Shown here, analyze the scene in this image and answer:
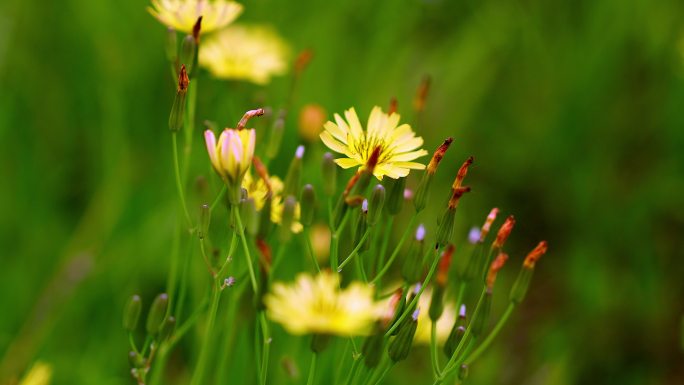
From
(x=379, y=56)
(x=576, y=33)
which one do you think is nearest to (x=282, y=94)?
(x=379, y=56)

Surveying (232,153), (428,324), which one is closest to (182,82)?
(232,153)

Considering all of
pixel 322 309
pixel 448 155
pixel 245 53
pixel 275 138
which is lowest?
pixel 322 309

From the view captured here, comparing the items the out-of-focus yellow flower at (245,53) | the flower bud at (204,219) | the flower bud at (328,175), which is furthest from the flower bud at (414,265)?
the out-of-focus yellow flower at (245,53)

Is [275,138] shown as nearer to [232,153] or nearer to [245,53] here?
[232,153]

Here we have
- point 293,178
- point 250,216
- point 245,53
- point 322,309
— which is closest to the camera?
point 322,309

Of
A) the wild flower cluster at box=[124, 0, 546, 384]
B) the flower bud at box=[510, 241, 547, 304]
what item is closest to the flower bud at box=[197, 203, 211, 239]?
the wild flower cluster at box=[124, 0, 546, 384]

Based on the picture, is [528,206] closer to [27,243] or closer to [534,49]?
[534,49]

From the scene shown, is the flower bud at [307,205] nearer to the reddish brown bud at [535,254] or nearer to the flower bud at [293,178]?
the flower bud at [293,178]
